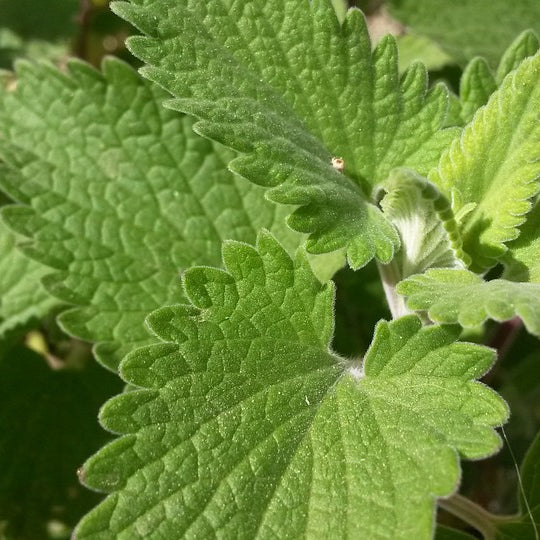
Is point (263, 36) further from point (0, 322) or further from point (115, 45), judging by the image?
point (115, 45)

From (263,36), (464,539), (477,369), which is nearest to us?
(477,369)

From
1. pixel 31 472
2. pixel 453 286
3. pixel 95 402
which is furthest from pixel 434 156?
pixel 31 472

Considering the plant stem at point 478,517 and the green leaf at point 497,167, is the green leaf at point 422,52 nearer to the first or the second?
the green leaf at point 497,167

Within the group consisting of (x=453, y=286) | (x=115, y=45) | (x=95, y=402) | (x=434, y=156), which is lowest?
(x=95, y=402)

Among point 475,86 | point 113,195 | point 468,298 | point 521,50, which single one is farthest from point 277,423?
point 521,50

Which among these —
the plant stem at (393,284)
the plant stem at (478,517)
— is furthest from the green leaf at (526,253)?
the plant stem at (478,517)

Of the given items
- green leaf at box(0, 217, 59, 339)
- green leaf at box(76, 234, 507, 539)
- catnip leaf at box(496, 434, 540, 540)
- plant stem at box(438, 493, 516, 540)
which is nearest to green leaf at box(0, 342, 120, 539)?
green leaf at box(0, 217, 59, 339)
